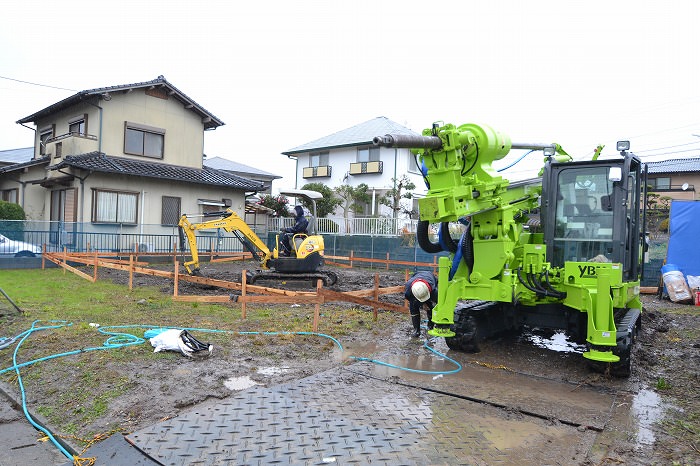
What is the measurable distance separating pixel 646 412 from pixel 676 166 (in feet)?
120

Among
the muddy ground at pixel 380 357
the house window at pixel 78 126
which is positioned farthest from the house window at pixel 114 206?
the muddy ground at pixel 380 357

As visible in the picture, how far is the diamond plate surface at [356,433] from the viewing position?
3.65 meters

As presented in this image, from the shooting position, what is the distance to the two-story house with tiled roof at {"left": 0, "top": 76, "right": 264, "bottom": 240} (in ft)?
66.6

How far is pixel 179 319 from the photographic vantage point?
8453 mm

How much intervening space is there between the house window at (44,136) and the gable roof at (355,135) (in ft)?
53.2

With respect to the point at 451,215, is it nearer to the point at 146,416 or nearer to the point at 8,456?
the point at 146,416

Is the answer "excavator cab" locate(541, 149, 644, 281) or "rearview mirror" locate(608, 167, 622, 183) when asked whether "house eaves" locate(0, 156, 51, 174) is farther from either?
"rearview mirror" locate(608, 167, 622, 183)

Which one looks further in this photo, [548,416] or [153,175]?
[153,175]

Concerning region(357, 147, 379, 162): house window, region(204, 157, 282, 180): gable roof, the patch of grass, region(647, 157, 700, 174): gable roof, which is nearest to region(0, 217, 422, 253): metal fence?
the patch of grass

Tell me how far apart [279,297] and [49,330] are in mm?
3333

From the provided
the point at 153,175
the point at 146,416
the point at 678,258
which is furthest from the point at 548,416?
the point at 153,175

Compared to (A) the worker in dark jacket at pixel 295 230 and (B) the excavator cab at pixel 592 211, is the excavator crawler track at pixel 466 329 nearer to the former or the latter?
(B) the excavator cab at pixel 592 211

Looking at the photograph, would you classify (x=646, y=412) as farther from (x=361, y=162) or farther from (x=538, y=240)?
(x=361, y=162)

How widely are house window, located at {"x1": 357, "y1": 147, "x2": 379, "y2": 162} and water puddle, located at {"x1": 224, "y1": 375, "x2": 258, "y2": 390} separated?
27.4m
